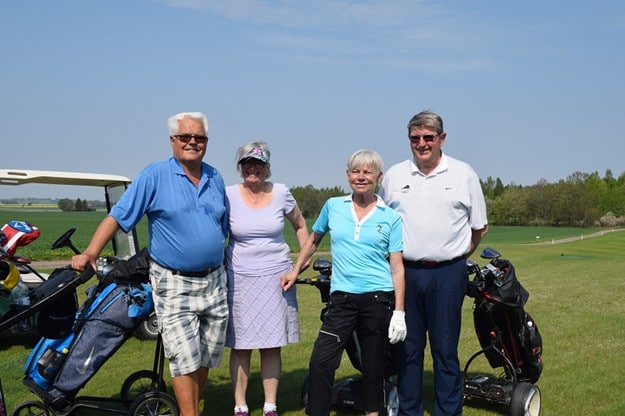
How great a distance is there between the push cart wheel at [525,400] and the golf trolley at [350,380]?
0.89 metres

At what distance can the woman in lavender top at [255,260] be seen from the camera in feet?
14.9

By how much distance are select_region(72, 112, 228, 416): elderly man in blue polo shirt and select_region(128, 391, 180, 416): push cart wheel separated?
0.24 metres

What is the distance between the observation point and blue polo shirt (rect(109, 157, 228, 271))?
3.97 meters

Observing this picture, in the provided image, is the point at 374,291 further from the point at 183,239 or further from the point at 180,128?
the point at 180,128

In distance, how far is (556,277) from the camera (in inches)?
626

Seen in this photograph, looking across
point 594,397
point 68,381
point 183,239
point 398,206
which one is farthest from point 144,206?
point 594,397

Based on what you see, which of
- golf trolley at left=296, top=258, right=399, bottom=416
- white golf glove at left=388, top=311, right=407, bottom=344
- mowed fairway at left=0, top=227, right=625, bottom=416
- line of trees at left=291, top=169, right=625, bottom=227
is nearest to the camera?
white golf glove at left=388, top=311, right=407, bottom=344

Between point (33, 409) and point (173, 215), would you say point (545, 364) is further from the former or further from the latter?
point (33, 409)

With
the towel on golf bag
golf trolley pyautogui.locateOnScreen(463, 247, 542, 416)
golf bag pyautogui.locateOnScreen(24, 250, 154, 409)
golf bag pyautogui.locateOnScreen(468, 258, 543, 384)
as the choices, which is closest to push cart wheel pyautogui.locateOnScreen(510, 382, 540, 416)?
golf trolley pyautogui.locateOnScreen(463, 247, 542, 416)

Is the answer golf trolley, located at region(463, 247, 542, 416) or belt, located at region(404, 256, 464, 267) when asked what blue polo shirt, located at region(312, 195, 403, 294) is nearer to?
belt, located at region(404, 256, 464, 267)

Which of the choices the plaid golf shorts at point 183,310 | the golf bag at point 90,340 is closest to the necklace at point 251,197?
the plaid golf shorts at point 183,310

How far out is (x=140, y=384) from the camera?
5227mm

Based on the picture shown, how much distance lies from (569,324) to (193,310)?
265 inches

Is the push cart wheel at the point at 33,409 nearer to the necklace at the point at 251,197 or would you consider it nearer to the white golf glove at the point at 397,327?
the necklace at the point at 251,197
